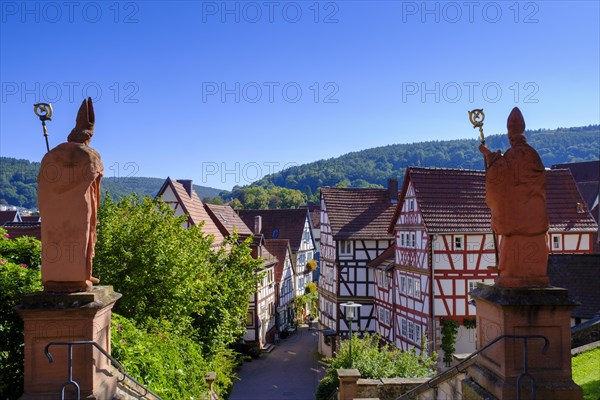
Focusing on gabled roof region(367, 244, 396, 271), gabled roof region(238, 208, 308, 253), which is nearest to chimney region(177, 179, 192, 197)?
gabled roof region(367, 244, 396, 271)

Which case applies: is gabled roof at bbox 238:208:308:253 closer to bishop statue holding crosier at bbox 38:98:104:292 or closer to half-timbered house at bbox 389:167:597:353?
half-timbered house at bbox 389:167:597:353

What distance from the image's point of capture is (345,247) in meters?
30.6

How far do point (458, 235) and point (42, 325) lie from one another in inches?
763

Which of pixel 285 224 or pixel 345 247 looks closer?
pixel 345 247

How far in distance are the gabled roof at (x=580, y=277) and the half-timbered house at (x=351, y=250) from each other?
1066 centimetres

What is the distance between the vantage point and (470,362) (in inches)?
259

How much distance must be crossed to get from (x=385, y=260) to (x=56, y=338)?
24430mm

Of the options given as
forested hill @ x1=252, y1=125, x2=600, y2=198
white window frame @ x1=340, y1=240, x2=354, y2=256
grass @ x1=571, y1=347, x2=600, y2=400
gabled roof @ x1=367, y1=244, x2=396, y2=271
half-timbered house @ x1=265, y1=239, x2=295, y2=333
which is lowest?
half-timbered house @ x1=265, y1=239, x2=295, y2=333

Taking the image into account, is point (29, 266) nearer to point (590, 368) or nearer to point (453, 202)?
point (590, 368)

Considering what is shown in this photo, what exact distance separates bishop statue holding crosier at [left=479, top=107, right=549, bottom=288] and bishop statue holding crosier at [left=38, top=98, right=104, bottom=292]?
15.0 feet

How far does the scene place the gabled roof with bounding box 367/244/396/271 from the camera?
89.2ft

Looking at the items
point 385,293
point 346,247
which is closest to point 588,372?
point 385,293

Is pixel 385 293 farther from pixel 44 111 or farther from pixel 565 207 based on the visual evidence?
pixel 44 111

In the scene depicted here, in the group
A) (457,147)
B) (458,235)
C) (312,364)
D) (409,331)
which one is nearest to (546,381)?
(458,235)
